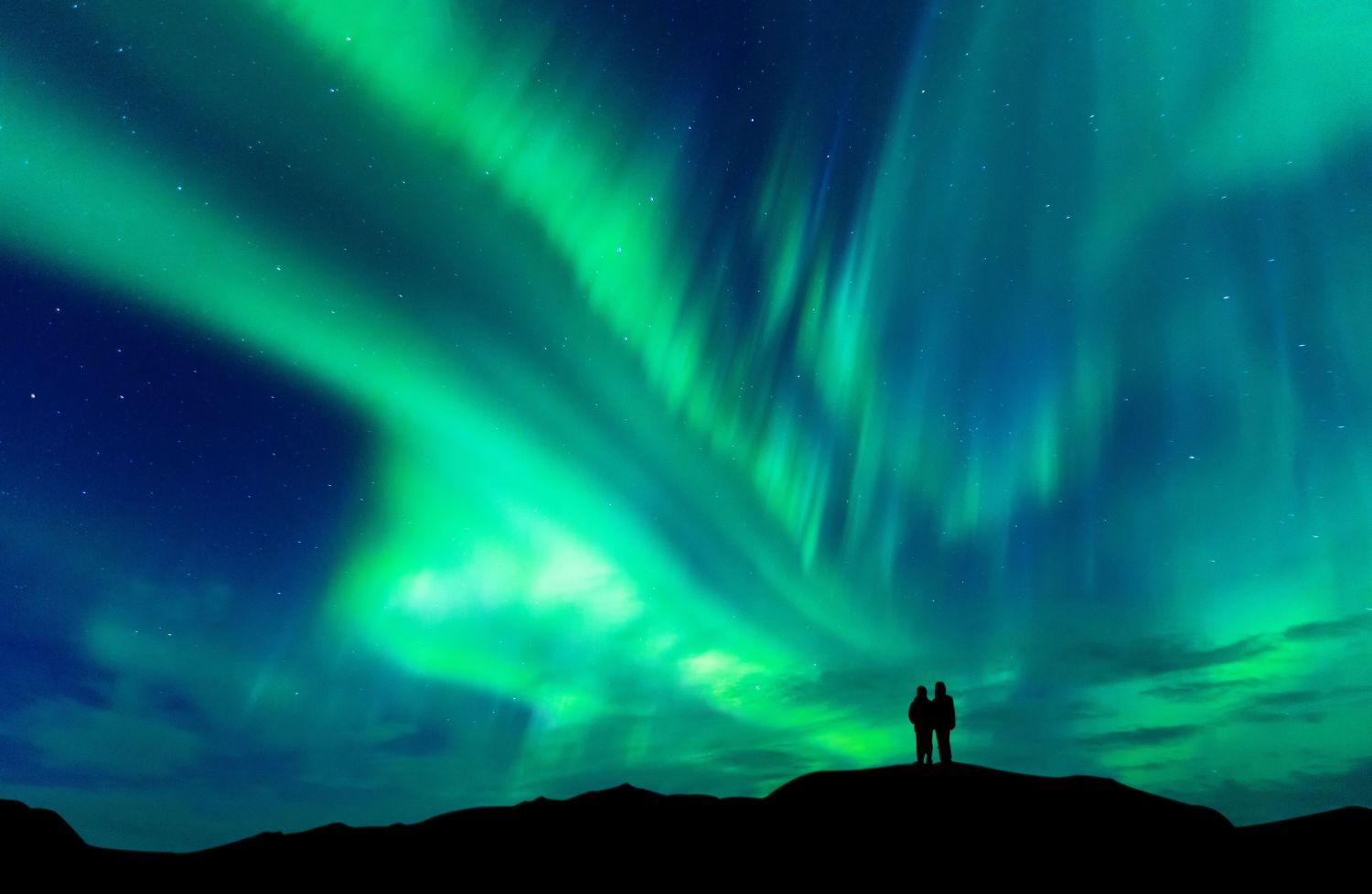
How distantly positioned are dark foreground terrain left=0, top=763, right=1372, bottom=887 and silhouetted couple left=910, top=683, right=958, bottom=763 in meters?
0.67

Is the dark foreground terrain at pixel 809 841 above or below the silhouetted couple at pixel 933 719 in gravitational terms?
below

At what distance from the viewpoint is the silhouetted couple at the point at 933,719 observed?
72.2 ft

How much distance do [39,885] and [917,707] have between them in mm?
26942

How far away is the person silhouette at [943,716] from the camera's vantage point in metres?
21.9

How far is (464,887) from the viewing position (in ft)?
74.9

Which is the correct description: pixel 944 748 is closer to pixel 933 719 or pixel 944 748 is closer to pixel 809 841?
pixel 933 719

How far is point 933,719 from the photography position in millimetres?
22328

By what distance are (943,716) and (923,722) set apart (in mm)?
663

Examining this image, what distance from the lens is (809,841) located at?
71.8 ft

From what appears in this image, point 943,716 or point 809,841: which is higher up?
point 943,716

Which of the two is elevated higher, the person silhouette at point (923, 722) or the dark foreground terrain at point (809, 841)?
the person silhouette at point (923, 722)

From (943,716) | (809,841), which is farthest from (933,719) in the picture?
(809,841)

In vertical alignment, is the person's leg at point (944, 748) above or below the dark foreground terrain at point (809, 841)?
above

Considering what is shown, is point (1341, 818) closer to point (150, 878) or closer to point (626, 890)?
point (626, 890)
